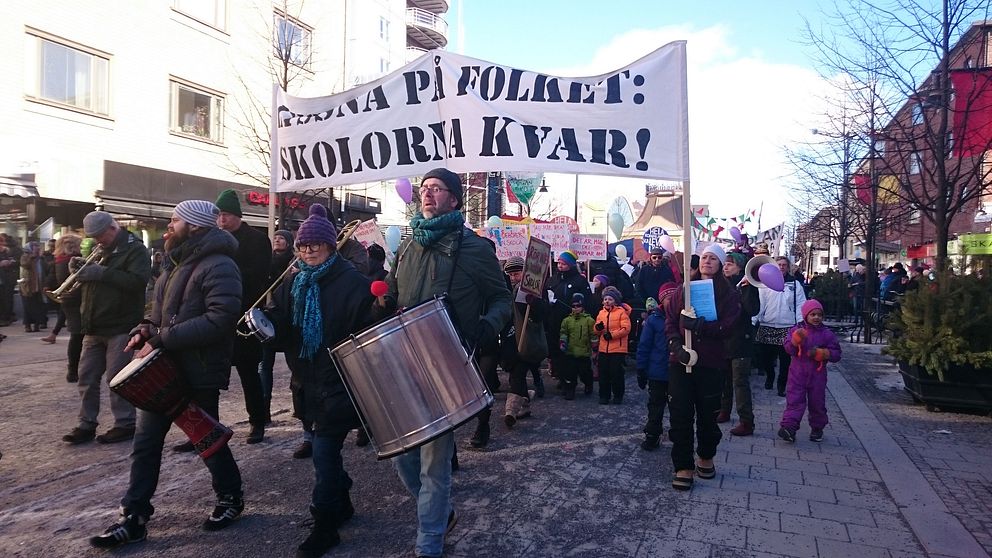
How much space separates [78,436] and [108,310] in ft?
3.85

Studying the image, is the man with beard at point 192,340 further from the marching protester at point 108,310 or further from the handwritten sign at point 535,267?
the handwritten sign at point 535,267

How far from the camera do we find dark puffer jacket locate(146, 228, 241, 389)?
3.60 metres

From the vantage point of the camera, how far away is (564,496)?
4.52 meters

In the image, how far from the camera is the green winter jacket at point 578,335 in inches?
312

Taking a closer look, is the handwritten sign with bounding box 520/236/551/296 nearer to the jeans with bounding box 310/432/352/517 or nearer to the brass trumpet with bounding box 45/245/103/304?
the jeans with bounding box 310/432/352/517

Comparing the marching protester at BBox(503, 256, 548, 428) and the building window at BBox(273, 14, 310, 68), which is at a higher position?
the building window at BBox(273, 14, 310, 68)

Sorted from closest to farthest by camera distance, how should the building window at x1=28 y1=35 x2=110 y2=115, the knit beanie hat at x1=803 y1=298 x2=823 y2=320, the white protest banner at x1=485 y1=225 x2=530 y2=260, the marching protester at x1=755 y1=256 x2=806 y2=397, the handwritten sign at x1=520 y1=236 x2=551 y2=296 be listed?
1. the knit beanie hat at x1=803 y1=298 x2=823 y2=320
2. the handwritten sign at x1=520 y1=236 x2=551 y2=296
3. the marching protester at x1=755 y1=256 x2=806 y2=397
4. the white protest banner at x1=485 y1=225 x2=530 y2=260
5. the building window at x1=28 y1=35 x2=110 y2=115

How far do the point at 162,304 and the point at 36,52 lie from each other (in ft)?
47.7

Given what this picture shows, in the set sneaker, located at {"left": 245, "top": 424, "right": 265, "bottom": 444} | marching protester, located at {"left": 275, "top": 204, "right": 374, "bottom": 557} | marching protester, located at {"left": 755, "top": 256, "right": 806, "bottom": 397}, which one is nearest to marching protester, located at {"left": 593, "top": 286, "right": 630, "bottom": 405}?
marching protester, located at {"left": 755, "top": 256, "right": 806, "bottom": 397}

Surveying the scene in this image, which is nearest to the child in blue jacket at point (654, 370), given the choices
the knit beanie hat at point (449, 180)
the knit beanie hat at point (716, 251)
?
the knit beanie hat at point (716, 251)

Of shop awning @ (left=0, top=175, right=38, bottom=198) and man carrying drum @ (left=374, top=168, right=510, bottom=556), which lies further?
shop awning @ (left=0, top=175, right=38, bottom=198)

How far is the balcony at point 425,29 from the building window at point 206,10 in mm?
20315

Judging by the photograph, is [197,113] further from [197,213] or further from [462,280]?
[462,280]

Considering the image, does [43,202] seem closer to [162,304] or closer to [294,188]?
[294,188]
